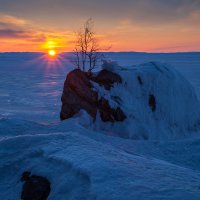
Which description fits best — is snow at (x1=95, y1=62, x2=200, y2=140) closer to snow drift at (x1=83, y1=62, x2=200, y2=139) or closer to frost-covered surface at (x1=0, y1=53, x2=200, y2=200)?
snow drift at (x1=83, y1=62, x2=200, y2=139)

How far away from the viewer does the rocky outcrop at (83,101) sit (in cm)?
1944

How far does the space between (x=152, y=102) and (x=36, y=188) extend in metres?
15.4

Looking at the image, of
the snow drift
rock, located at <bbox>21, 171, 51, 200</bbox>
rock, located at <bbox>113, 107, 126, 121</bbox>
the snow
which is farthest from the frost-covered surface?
the snow

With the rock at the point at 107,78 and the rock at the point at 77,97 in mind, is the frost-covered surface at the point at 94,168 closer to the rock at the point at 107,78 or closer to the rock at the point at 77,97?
the rock at the point at 77,97

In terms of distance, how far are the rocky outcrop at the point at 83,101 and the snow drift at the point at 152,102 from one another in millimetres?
324

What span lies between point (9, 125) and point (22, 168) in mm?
7035

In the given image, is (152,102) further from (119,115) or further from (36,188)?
(36,188)

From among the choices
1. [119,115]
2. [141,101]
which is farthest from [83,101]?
[141,101]

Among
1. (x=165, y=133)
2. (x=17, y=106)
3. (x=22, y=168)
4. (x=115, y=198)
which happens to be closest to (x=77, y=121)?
(x=165, y=133)

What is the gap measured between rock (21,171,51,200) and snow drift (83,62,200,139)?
11288mm

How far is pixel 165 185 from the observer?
6738mm

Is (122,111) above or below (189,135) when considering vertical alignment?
above

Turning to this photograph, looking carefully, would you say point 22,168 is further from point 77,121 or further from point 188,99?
point 188,99

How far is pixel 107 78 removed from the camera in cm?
2134
